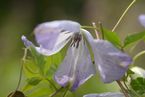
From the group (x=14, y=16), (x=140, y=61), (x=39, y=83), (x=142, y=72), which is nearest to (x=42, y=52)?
(x=39, y=83)

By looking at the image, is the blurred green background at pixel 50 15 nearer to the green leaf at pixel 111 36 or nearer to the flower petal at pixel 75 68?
the flower petal at pixel 75 68

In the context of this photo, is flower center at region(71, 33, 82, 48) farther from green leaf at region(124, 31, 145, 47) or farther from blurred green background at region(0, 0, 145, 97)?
blurred green background at region(0, 0, 145, 97)

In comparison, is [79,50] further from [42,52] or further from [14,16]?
[14,16]

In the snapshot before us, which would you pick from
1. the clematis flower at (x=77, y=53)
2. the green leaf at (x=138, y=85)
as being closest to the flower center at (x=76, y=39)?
the clematis flower at (x=77, y=53)

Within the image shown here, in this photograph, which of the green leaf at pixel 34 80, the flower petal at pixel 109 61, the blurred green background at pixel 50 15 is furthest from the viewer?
the blurred green background at pixel 50 15

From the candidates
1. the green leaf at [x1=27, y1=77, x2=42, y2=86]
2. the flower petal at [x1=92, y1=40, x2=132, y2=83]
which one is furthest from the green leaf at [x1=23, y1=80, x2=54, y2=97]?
the flower petal at [x1=92, y1=40, x2=132, y2=83]

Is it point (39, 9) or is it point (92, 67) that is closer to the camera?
point (92, 67)

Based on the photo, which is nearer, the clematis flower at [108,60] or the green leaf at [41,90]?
the clematis flower at [108,60]

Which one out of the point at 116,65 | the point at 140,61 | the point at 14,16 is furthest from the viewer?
the point at 14,16
